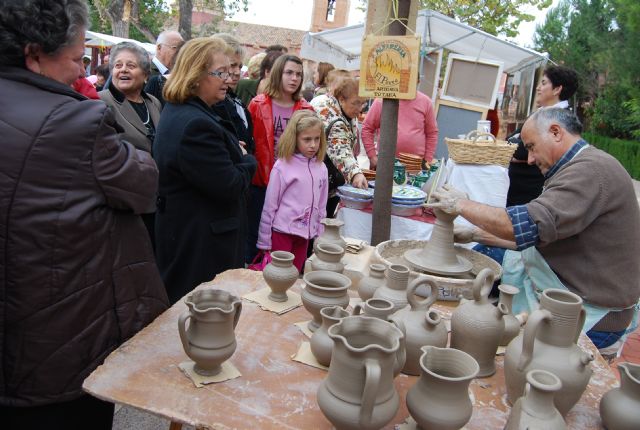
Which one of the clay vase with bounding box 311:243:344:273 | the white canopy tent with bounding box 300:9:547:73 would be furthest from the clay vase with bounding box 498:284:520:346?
the white canopy tent with bounding box 300:9:547:73

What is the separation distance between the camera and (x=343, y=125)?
399cm

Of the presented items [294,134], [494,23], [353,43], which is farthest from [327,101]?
[494,23]

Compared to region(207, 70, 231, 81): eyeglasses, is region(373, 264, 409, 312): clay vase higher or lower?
lower

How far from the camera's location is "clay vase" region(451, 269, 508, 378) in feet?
5.55

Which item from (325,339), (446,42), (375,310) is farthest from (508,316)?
(446,42)

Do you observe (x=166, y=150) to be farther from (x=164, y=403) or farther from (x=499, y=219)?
(x=499, y=219)

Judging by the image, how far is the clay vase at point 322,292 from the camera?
73.1 inches

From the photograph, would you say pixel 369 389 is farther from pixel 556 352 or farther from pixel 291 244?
pixel 291 244

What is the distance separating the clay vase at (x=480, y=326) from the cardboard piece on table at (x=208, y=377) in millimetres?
765

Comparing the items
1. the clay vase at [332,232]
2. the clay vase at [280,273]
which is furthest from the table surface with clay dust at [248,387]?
the clay vase at [332,232]

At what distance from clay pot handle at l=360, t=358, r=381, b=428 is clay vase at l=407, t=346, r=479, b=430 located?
0.56 ft

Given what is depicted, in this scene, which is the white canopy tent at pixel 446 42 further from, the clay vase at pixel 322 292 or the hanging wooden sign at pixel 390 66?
the clay vase at pixel 322 292

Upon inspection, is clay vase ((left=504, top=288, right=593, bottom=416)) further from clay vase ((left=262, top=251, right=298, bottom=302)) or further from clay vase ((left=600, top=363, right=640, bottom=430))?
clay vase ((left=262, top=251, right=298, bottom=302))

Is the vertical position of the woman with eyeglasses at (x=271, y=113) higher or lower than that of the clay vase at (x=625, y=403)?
higher
